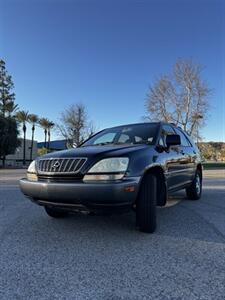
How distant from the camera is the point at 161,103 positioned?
1393 inches

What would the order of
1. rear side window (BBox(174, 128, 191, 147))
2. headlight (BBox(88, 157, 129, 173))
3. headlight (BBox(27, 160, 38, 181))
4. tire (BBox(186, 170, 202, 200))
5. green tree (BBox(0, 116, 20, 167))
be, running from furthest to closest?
green tree (BBox(0, 116, 20, 167)) → tire (BBox(186, 170, 202, 200)) → rear side window (BBox(174, 128, 191, 147)) → headlight (BBox(27, 160, 38, 181)) → headlight (BBox(88, 157, 129, 173))

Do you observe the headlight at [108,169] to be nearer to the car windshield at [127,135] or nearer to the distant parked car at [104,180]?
the distant parked car at [104,180]

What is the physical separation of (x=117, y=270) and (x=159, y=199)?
1798mm

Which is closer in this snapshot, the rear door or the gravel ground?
the gravel ground

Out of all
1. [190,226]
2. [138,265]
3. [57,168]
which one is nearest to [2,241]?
[57,168]

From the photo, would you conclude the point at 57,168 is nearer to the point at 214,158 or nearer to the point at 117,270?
the point at 117,270

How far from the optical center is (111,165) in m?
3.19

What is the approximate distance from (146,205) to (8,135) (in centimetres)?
3592

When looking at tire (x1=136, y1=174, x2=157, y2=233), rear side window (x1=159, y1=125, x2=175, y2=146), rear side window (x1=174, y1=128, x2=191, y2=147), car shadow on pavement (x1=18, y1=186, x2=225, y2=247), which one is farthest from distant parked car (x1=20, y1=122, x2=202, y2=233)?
rear side window (x1=174, y1=128, x2=191, y2=147)

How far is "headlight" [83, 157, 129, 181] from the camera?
10.3 feet

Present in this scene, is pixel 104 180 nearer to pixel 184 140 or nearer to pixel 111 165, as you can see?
pixel 111 165

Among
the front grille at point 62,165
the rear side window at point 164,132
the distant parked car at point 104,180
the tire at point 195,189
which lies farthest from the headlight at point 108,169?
the tire at point 195,189

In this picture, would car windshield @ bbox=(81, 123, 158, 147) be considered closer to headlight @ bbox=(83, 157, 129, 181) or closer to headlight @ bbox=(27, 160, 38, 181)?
headlight @ bbox=(83, 157, 129, 181)

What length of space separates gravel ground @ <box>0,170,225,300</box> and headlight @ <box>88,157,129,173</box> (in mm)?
930
